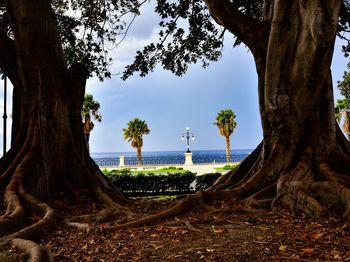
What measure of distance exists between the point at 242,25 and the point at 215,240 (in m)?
4.38

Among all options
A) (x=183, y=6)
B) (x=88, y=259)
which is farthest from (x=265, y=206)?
(x=183, y=6)

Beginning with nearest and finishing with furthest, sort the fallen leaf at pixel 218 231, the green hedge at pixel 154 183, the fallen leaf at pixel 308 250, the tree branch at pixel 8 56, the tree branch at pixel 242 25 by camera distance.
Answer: the fallen leaf at pixel 308 250
the fallen leaf at pixel 218 231
the tree branch at pixel 242 25
the tree branch at pixel 8 56
the green hedge at pixel 154 183

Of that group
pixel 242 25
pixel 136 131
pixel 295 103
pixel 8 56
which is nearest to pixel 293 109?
pixel 295 103

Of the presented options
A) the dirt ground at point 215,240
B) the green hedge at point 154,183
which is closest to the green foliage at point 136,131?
the green hedge at point 154,183

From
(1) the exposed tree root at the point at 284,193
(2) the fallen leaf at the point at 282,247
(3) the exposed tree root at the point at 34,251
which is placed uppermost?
(1) the exposed tree root at the point at 284,193

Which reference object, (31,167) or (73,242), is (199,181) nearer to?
(31,167)

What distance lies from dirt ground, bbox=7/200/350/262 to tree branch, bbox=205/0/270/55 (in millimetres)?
3299

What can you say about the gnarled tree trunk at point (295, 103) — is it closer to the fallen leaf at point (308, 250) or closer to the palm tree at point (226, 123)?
the fallen leaf at point (308, 250)

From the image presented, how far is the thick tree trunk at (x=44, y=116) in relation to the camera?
6793 millimetres

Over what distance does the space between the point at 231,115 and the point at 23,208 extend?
137ft

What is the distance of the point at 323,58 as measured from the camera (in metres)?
6.10

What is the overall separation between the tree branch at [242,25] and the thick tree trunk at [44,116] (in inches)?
123

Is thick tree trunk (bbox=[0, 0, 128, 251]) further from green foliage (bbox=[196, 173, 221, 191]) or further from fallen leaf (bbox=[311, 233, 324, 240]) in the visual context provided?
green foliage (bbox=[196, 173, 221, 191])

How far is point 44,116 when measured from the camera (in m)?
7.11
